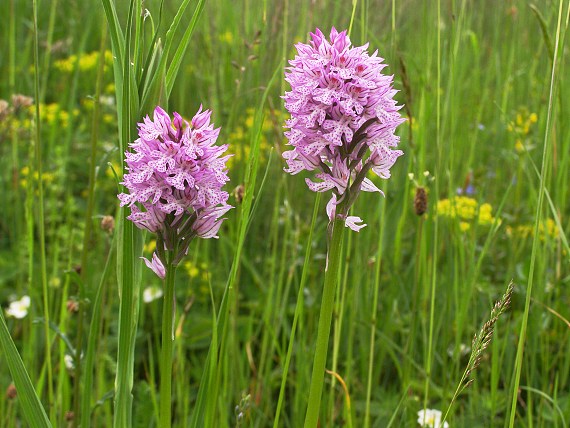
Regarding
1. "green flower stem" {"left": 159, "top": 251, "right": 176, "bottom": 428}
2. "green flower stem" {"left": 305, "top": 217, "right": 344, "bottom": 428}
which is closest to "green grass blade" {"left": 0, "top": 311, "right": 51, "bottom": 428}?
"green flower stem" {"left": 159, "top": 251, "right": 176, "bottom": 428}

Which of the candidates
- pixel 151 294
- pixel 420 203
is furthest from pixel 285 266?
pixel 420 203

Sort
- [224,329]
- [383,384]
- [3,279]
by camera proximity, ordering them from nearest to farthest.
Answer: [224,329]
[383,384]
[3,279]

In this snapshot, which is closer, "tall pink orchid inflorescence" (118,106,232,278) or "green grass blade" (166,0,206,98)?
"tall pink orchid inflorescence" (118,106,232,278)

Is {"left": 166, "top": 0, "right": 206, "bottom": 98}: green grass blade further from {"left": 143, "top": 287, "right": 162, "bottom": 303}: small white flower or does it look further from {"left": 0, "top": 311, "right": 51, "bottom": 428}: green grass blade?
{"left": 143, "top": 287, "right": 162, "bottom": 303}: small white flower

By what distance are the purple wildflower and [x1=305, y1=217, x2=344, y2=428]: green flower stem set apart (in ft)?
0.10

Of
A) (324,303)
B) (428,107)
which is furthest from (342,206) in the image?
(428,107)

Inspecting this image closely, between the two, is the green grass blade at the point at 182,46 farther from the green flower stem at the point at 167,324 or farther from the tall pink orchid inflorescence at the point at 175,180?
the green flower stem at the point at 167,324

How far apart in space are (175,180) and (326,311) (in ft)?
0.87

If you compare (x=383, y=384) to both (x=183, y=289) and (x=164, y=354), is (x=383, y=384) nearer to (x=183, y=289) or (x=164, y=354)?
(x=183, y=289)

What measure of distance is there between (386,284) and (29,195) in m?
1.36

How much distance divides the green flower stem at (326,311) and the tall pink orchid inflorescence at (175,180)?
154mm

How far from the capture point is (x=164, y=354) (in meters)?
1.03

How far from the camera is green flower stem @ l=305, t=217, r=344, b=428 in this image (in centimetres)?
101

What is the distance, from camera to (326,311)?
1.02 metres
